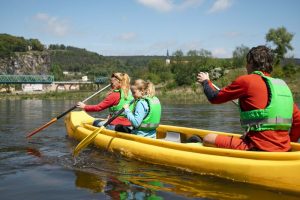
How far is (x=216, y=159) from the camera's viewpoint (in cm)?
482

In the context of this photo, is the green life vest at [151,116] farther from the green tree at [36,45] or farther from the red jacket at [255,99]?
the green tree at [36,45]

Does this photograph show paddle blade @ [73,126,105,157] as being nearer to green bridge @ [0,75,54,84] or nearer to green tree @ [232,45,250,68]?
green tree @ [232,45,250,68]

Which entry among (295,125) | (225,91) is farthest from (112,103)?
(295,125)

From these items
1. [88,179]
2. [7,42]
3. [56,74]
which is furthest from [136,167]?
[7,42]

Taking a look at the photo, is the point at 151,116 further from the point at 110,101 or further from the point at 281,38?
the point at 281,38

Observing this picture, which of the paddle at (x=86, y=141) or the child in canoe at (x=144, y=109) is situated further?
the paddle at (x=86, y=141)

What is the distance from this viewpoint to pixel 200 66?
223ft

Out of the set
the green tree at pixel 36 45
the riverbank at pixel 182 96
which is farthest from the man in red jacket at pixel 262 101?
the green tree at pixel 36 45

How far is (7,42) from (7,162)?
6186 inches

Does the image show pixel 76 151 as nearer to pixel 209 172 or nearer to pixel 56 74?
pixel 209 172

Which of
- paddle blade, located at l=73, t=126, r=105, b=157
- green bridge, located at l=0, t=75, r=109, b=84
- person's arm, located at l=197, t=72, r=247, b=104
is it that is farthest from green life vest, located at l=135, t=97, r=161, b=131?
green bridge, located at l=0, t=75, r=109, b=84

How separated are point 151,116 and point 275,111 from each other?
245cm

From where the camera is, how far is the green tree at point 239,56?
66.8 m

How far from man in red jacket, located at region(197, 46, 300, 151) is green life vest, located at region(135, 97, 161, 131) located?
1.77 metres
